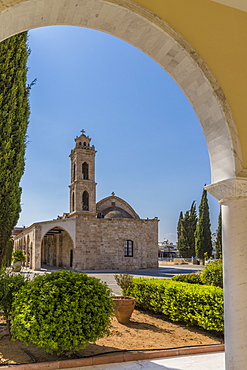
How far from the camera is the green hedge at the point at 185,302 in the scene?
17.6ft

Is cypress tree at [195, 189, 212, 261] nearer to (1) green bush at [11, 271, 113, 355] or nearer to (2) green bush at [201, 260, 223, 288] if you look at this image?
(2) green bush at [201, 260, 223, 288]

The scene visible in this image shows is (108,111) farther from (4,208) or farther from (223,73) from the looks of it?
(223,73)

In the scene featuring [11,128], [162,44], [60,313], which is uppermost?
[11,128]

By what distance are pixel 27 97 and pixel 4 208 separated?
263cm

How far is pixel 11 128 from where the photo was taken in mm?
6754

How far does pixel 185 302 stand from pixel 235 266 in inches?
116

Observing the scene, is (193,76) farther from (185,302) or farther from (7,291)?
(185,302)

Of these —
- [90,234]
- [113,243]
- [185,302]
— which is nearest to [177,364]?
[185,302]

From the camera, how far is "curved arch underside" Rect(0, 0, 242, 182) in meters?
2.97

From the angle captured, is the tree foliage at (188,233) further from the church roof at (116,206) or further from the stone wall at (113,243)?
the stone wall at (113,243)

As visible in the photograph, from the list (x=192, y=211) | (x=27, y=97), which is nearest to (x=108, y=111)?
(x=27, y=97)

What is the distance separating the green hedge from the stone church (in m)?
16.0

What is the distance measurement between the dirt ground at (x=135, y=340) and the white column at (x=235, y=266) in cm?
190

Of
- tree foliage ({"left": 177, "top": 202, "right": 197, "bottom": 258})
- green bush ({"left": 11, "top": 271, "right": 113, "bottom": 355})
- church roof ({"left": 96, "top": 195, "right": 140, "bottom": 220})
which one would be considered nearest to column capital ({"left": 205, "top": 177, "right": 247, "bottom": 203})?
green bush ({"left": 11, "top": 271, "right": 113, "bottom": 355})
